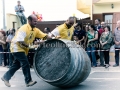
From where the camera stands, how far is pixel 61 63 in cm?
699

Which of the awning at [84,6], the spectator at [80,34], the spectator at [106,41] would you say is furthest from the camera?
the awning at [84,6]

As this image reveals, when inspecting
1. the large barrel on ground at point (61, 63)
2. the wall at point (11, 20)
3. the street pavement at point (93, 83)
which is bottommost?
the street pavement at point (93, 83)

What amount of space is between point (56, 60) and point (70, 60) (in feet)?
1.38

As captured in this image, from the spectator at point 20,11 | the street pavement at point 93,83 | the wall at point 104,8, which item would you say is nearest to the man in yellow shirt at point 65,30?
the street pavement at point 93,83

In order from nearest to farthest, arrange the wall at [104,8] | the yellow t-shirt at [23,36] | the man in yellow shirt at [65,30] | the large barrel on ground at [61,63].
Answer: the large barrel on ground at [61,63]
the yellow t-shirt at [23,36]
the man in yellow shirt at [65,30]
the wall at [104,8]

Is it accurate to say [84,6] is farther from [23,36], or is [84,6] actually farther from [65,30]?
[23,36]

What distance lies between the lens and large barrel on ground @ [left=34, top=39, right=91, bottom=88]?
22.2 ft

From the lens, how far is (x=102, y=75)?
30.7 ft

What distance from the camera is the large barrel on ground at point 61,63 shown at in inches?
267

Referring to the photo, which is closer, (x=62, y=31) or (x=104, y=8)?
(x=62, y=31)

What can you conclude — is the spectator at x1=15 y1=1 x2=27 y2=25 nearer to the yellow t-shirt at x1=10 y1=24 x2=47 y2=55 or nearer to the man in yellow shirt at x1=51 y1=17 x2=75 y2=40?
the man in yellow shirt at x1=51 y1=17 x2=75 y2=40

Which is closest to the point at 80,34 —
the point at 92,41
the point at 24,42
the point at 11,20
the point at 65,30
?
the point at 92,41

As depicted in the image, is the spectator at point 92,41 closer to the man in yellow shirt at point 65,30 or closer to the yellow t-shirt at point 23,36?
the man in yellow shirt at point 65,30

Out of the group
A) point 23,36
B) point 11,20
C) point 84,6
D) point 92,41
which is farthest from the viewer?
point 84,6
